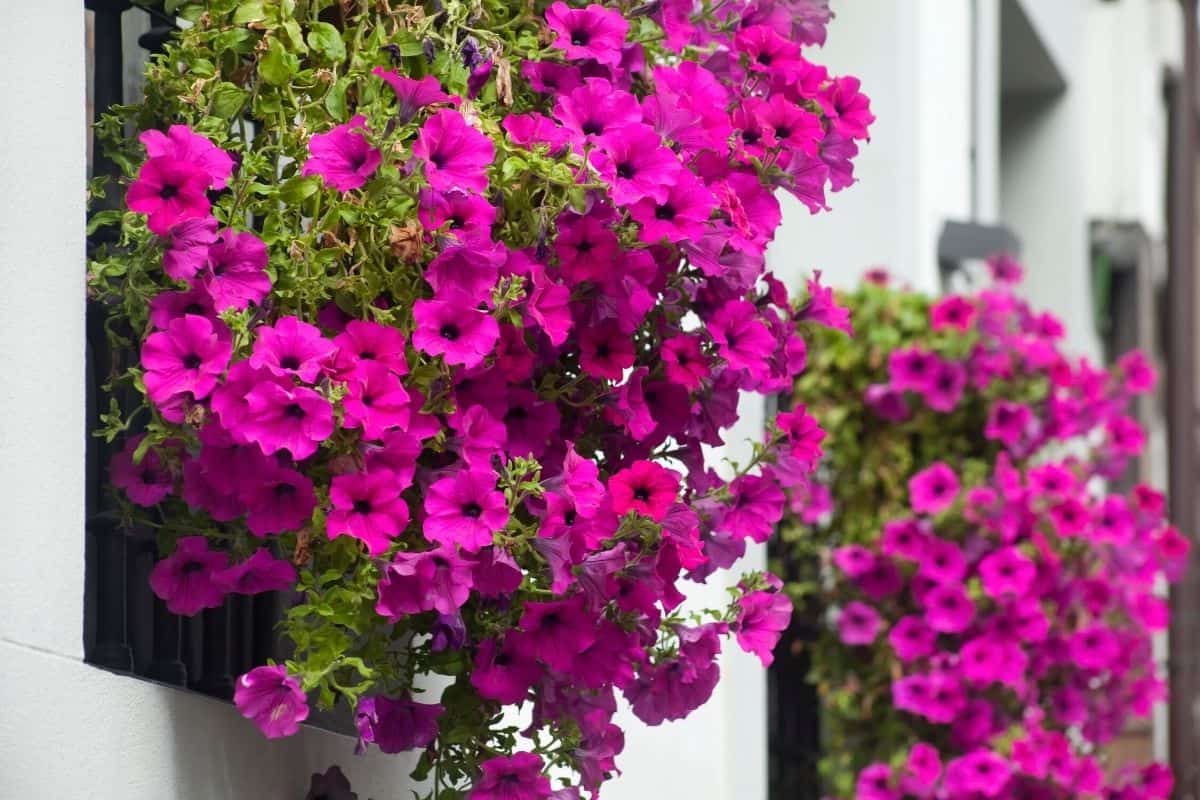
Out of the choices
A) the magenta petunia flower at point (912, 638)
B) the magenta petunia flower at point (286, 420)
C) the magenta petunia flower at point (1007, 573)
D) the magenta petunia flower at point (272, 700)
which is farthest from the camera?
the magenta petunia flower at point (912, 638)

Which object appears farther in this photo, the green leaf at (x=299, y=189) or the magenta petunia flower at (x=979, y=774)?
the magenta petunia flower at (x=979, y=774)

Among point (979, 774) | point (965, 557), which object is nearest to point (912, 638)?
point (965, 557)

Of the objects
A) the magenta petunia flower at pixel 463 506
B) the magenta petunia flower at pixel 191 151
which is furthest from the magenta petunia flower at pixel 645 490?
the magenta petunia flower at pixel 191 151

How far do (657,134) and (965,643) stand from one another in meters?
3.05

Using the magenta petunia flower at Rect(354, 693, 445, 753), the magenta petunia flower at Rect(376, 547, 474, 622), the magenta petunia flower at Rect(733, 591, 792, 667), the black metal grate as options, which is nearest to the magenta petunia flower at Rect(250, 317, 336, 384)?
the magenta petunia flower at Rect(376, 547, 474, 622)

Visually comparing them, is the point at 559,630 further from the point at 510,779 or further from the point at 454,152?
the point at 454,152

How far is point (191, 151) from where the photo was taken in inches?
76.7

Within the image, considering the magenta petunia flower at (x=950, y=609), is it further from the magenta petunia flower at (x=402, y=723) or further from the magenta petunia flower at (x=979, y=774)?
the magenta petunia flower at (x=402, y=723)

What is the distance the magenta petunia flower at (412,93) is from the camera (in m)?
2.00

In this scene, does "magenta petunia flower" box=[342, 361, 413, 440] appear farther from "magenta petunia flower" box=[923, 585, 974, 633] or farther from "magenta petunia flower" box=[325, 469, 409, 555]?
"magenta petunia flower" box=[923, 585, 974, 633]

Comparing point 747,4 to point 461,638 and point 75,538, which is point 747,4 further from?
point 75,538

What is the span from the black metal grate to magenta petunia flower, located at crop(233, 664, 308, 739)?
32 cm

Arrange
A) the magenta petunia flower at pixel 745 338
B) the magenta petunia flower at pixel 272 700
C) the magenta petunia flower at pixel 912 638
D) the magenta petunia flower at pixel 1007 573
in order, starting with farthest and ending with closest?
the magenta petunia flower at pixel 912 638, the magenta petunia flower at pixel 1007 573, the magenta petunia flower at pixel 745 338, the magenta petunia flower at pixel 272 700

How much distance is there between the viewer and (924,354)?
191 inches
